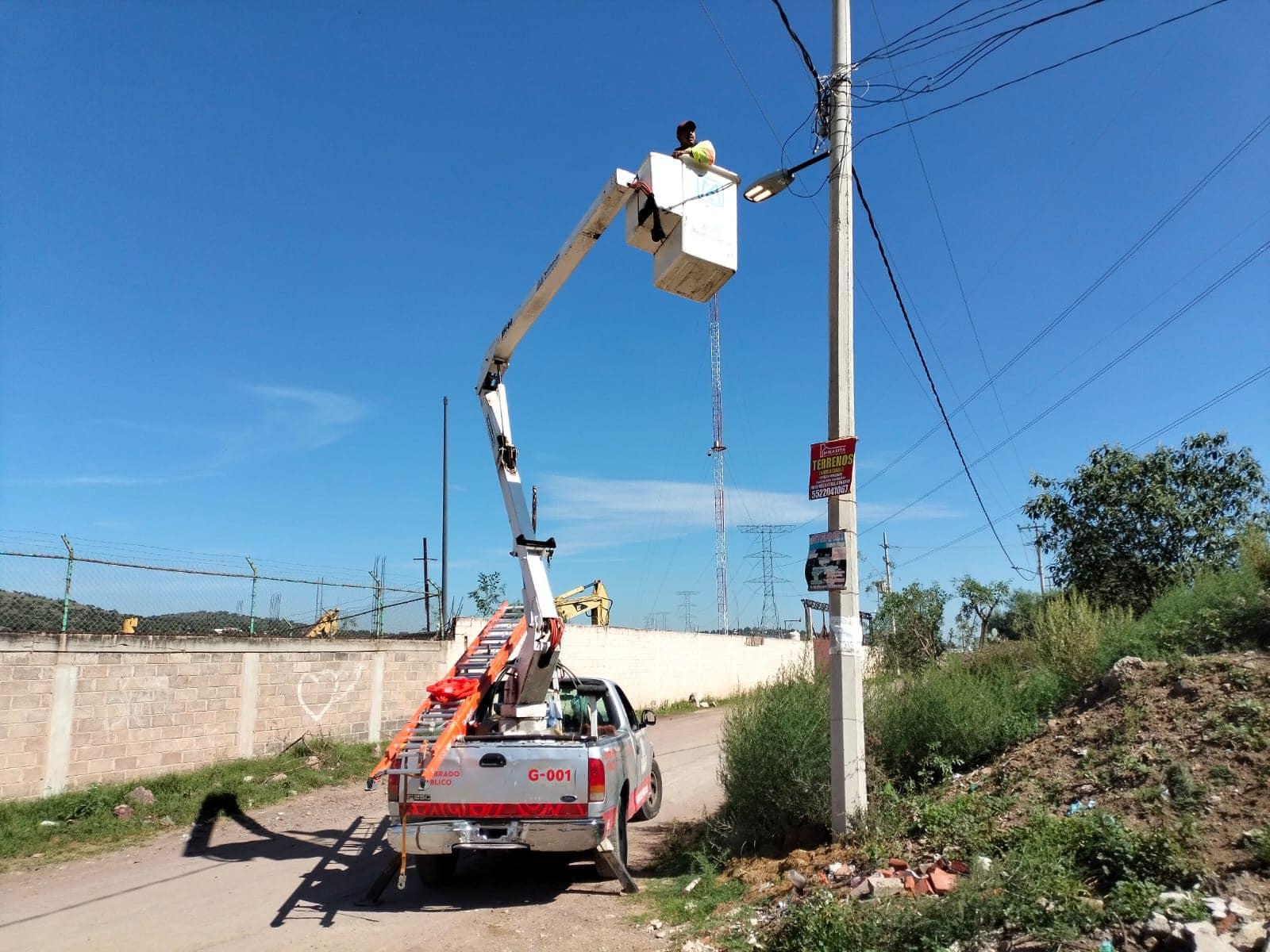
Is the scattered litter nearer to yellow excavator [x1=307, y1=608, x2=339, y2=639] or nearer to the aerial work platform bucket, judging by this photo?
yellow excavator [x1=307, y1=608, x2=339, y2=639]

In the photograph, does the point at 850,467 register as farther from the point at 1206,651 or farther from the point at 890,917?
the point at 1206,651

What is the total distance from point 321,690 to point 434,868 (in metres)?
8.41

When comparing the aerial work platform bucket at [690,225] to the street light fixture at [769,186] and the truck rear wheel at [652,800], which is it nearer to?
the street light fixture at [769,186]

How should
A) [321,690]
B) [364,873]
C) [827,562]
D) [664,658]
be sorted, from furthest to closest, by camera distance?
[664,658]
[321,690]
[364,873]
[827,562]

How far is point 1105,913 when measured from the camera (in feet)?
13.7

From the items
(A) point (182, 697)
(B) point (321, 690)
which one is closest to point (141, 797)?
(A) point (182, 697)

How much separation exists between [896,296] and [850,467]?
11.3 ft

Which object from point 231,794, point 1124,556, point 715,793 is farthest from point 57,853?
point 1124,556

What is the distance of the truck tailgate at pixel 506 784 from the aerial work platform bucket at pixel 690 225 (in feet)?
12.8

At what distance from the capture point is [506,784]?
6664 mm

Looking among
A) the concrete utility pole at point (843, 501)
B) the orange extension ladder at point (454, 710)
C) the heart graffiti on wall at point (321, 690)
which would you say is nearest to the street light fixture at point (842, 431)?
the concrete utility pole at point (843, 501)

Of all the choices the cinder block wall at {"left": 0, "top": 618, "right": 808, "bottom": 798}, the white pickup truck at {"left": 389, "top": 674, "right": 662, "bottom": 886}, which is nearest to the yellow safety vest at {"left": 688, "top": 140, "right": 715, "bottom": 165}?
the white pickup truck at {"left": 389, "top": 674, "right": 662, "bottom": 886}

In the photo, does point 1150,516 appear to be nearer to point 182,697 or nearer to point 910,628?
point 910,628

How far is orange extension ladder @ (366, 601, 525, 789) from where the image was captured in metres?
6.77
